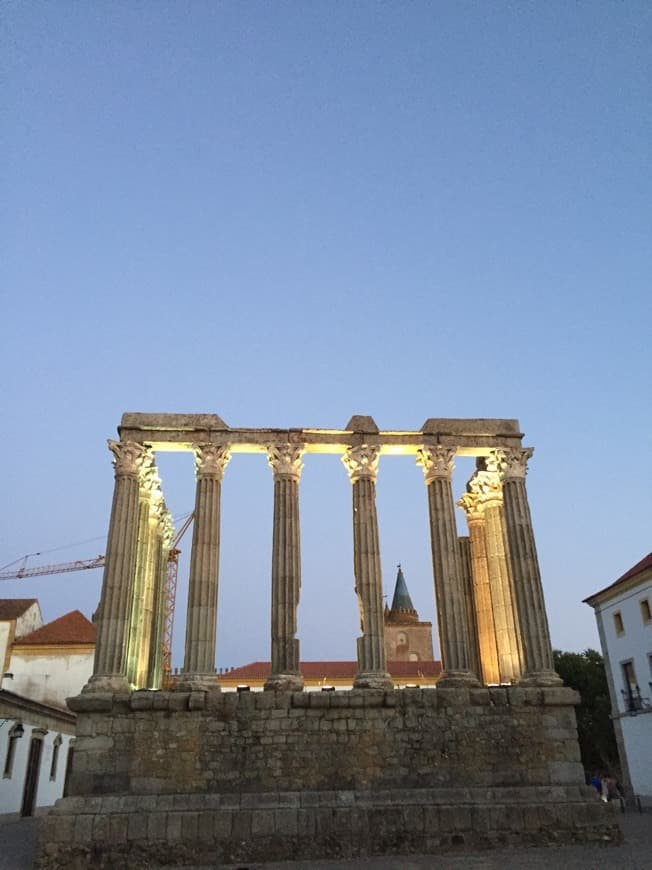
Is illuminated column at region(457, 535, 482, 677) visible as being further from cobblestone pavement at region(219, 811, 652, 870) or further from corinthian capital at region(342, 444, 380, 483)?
cobblestone pavement at region(219, 811, 652, 870)

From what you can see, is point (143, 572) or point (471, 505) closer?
point (143, 572)

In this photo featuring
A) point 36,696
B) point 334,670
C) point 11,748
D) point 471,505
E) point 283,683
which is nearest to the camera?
point 283,683

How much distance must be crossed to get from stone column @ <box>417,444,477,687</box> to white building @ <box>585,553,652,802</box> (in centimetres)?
1393

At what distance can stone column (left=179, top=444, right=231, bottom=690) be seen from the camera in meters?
17.1

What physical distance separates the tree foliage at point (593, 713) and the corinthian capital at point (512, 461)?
28.5 metres

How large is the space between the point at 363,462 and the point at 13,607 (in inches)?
1087

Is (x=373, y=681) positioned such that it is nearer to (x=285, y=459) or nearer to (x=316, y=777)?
(x=316, y=777)

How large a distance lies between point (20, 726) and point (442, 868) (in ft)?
59.5

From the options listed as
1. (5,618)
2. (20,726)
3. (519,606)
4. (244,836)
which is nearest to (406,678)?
(5,618)

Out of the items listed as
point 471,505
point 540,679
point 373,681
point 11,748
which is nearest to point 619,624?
point 471,505

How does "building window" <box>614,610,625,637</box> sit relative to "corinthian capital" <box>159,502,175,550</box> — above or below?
below

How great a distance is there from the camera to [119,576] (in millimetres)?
17719

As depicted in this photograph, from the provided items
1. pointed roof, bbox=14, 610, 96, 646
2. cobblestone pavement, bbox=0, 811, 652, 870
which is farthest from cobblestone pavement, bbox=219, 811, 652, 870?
pointed roof, bbox=14, 610, 96, 646

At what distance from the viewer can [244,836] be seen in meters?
14.6
